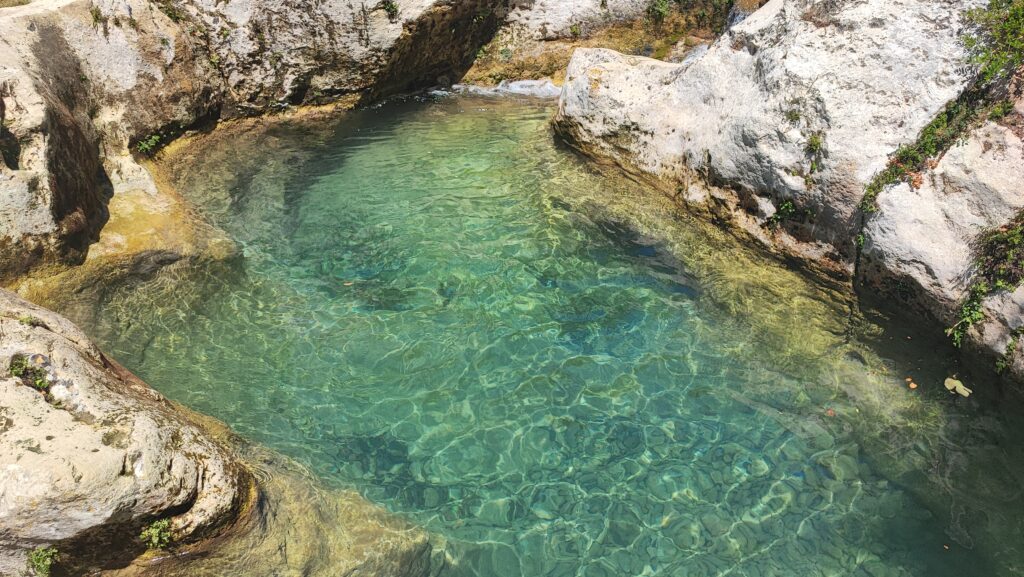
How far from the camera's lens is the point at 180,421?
547 cm

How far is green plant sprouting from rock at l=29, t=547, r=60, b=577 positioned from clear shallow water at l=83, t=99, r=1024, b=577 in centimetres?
221

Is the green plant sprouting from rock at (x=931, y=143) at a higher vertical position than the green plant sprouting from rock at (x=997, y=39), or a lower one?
lower

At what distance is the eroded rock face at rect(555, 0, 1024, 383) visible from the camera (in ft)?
23.9

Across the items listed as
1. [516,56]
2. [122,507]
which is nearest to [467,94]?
[516,56]

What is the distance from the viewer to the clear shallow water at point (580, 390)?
586cm

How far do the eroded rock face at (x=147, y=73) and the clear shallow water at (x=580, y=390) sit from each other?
4.54 feet

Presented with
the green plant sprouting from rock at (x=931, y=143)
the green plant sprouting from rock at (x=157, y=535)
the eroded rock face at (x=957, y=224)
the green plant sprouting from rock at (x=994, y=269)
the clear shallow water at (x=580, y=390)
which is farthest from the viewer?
the green plant sprouting from rock at (x=931, y=143)

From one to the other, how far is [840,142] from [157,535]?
27.3 feet

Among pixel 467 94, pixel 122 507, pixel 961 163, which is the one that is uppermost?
pixel 961 163

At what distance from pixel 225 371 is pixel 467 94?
1038cm

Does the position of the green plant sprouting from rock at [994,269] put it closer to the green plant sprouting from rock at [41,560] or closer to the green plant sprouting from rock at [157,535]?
the green plant sprouting from rock at [157,535]

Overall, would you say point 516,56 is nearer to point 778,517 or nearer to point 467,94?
point 467,94

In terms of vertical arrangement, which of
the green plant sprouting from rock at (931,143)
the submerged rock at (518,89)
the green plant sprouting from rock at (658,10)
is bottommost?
the submerged rock at (518,89)

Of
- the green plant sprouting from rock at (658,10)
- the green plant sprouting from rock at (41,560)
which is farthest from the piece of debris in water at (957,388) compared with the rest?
the green plant sprouting from rock at (658,10)
